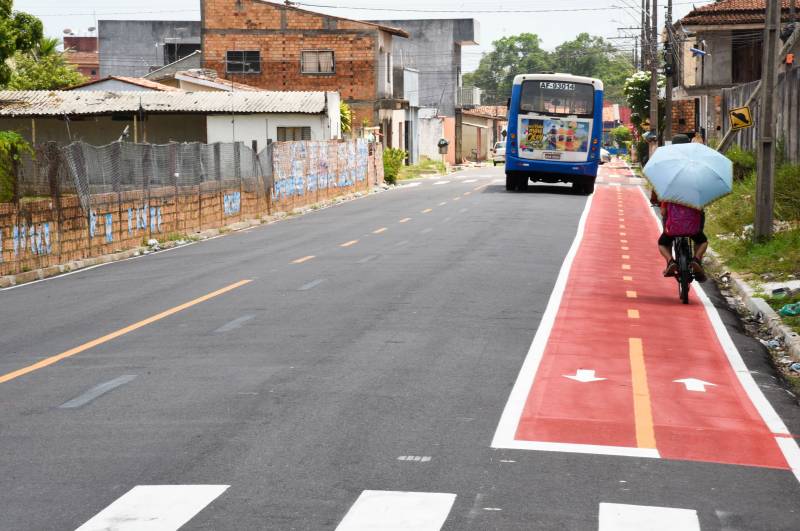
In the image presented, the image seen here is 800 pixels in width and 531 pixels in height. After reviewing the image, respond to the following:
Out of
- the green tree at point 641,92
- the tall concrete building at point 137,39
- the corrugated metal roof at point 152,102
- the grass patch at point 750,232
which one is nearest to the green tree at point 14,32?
the corrugated metal roof at point 152,102

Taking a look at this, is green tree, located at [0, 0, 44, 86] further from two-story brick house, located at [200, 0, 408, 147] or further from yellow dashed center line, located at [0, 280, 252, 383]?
yellow dashed center line, located at [0, 280, 252, 383]

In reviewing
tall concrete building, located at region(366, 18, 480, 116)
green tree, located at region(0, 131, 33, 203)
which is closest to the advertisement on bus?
green tree, located at region(0, 131, 33, 203)

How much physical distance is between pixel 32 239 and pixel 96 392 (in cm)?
1204

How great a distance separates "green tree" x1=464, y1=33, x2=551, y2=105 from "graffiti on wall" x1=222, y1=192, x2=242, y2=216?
143 m

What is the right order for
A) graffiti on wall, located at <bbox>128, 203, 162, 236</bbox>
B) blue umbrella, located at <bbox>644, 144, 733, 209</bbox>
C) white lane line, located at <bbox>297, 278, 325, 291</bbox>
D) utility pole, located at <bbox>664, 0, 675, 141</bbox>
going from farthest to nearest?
utility pole, located at <bbox>664, 0, 675, 141</bbox> < graffiti on wall, located at <bbox>128, 203, 162, 236</bbox> < white lane line, located at <bbox>297, 278, 325, 291</bbox> < blue umbrella, located at <bbox>644, 144, 733, 209</bbox>

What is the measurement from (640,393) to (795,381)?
6.76 ft

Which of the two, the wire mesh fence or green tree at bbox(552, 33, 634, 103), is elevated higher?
green tree at bbox(552, 33, 634, 103)

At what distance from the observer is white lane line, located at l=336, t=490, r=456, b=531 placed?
6164 mm

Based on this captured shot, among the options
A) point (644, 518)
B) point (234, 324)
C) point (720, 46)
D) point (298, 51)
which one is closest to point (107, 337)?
point (234, 324)

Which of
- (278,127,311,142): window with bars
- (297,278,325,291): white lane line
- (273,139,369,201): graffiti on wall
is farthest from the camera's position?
(278,127,311,142): window with bars

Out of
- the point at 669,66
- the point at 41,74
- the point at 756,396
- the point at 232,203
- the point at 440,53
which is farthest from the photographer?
the point at 440,53

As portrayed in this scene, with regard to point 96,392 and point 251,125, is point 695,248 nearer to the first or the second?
point 96,392

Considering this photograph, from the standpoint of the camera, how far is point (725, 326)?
13922mm

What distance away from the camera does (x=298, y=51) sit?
223 ft
